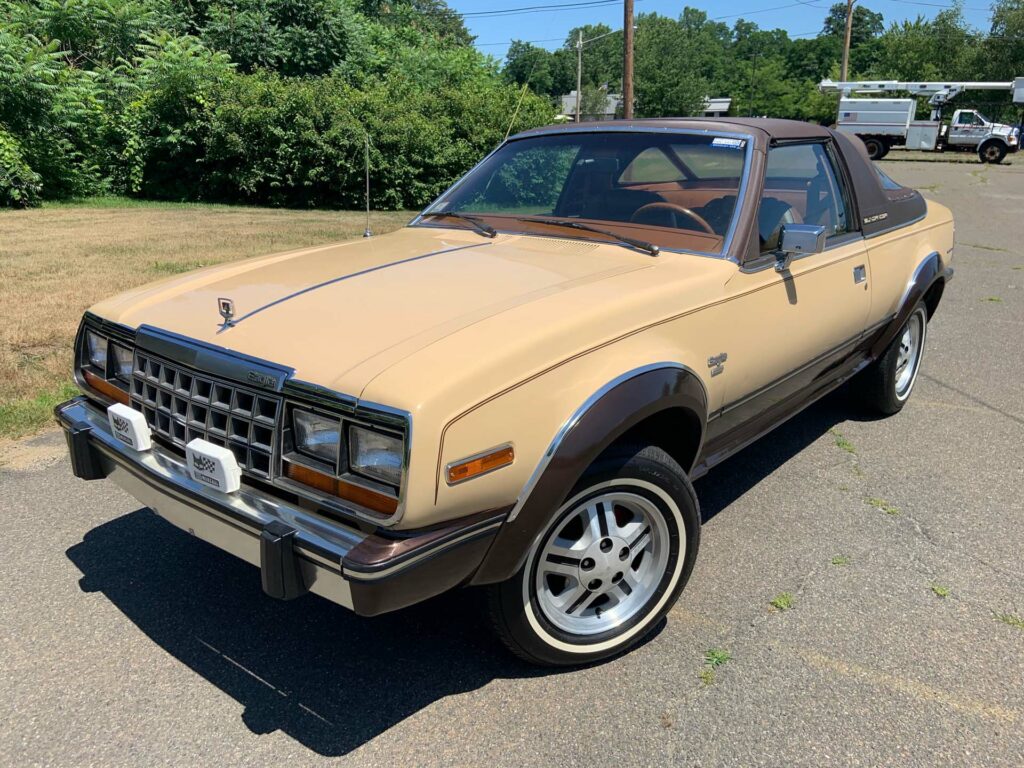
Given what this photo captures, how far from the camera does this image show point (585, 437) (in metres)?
2.27

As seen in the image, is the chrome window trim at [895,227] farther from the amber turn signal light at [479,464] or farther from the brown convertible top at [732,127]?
the amber turn signal light at [479,464]

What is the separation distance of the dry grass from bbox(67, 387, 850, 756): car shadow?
6.62 feet

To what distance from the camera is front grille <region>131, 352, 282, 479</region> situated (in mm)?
2244

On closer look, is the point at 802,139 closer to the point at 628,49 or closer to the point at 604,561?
the point at 604,561

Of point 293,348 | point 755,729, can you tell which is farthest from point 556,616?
point 293,348

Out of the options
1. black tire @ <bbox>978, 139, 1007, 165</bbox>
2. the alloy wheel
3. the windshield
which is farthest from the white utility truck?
the alloy wheel

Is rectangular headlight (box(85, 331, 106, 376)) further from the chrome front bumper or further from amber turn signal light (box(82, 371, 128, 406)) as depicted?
the chrome front bumper

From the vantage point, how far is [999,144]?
31.7 m

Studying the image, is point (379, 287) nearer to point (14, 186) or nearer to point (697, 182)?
point (697, 182)

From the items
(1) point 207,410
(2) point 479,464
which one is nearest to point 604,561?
(2) point 479,464

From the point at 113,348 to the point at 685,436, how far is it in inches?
82.6

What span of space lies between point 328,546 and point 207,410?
637 millimetres

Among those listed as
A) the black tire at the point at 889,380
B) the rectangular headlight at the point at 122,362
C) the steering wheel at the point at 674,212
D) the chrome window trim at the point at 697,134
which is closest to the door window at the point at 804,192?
the chrome window trim at the point at 697,134

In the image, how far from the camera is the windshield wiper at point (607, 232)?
3.13 m
